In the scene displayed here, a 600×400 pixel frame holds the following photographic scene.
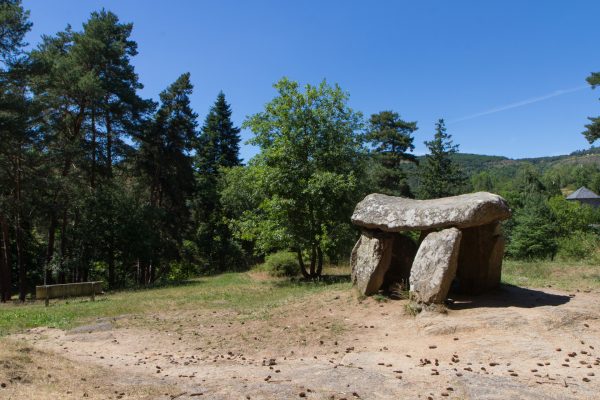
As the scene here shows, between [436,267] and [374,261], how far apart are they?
1789mm

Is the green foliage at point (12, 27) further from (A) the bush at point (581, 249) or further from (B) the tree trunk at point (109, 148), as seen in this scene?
(A) the bush at point (581, 249)

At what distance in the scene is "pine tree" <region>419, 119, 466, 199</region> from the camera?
45750 millimetres

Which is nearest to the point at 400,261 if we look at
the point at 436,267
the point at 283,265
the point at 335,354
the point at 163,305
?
the point at 436,267

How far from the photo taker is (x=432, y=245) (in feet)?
31.7

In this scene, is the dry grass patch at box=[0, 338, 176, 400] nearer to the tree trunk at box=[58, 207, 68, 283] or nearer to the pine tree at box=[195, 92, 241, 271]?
the tree trunk at box=[58, 207, 68, 283]

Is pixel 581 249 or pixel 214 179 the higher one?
pixel 214 179

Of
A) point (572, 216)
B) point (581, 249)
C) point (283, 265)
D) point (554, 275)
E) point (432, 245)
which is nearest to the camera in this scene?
point (432, 245)

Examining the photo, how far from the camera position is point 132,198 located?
25344 mm

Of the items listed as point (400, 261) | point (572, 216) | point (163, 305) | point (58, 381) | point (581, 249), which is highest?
point (572, 216)

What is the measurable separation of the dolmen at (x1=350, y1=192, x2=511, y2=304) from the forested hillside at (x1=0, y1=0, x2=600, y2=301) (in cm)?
468

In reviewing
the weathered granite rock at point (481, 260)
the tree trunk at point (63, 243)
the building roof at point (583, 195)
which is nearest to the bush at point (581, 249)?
the weathered granite rock at point (481, 260)

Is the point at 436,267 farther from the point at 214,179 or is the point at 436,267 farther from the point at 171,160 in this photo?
the point at 214,179

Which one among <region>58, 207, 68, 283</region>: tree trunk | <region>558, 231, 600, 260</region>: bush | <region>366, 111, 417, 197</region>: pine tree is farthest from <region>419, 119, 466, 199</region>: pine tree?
<region>58, 207, 68, 283</region>: tree trunk

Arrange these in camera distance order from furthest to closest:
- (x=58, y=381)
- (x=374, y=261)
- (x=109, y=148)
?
(x=109, y=148), (x=374, y=261), (x=58, y=381)
